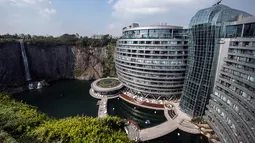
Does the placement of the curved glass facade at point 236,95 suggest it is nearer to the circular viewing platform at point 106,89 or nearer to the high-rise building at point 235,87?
the high-rise building at point 235,87

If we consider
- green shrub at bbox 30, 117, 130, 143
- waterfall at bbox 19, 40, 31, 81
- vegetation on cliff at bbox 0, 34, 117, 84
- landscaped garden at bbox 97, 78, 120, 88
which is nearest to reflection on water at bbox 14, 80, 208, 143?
landscaped garden at bbox 97, 78, 120, 88

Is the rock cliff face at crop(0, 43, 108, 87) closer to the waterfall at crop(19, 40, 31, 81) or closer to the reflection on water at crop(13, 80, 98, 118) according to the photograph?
the waterfall at crop(19, 40, 31, 81)

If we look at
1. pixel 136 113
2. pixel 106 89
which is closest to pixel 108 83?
pixel 106 89

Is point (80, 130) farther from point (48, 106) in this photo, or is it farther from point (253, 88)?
point (48, 106)

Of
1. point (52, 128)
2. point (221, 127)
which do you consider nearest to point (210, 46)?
point (221, 127)

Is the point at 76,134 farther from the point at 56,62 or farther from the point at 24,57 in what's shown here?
the point at 56,62

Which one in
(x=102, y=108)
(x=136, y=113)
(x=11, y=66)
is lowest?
(x=136, y=113)
